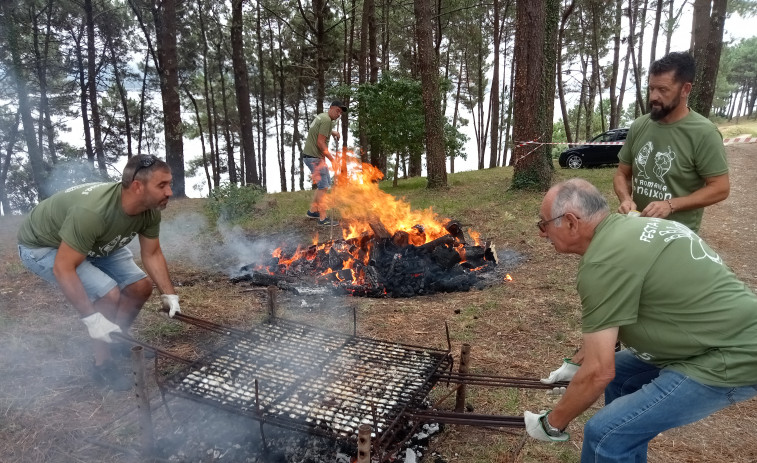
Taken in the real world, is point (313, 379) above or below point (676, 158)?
below

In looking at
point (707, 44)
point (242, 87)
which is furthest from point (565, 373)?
point (242, 87)

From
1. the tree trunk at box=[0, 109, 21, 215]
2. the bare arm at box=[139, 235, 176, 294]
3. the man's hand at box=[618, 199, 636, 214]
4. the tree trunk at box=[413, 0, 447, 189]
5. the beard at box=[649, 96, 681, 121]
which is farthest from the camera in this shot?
the tree trunk at box=[0, 109, 21, 215]

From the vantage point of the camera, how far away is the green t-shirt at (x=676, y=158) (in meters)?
3.10

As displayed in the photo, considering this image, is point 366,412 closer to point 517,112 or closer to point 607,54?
point 517,112

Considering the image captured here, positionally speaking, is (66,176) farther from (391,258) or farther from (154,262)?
(154,262)

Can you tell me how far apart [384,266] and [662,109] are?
13.1ft

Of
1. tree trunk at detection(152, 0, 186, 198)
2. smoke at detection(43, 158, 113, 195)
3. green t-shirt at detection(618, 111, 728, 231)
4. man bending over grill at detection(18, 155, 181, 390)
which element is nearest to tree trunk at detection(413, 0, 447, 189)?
tree trunk at detection(152, 0, 186, 198)

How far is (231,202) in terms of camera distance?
10039mm

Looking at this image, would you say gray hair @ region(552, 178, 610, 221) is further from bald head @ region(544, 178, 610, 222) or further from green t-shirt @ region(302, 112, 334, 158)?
green t-shirt @ region(302, 112, 334, 158)

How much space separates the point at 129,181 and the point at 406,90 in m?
10.7

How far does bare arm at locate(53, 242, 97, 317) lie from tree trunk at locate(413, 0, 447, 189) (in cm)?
1013

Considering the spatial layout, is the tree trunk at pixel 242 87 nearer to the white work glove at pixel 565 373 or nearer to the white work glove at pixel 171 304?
the white work glove at pixel 171 304

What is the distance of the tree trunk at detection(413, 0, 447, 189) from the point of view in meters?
11.6

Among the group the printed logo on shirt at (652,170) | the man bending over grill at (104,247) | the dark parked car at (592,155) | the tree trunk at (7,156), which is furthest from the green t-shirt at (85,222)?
the tree trunk at (7,156)
